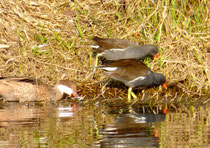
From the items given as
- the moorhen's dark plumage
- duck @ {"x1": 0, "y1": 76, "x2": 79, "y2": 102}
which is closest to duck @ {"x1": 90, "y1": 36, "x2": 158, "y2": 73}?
the moorhen's dark plumage

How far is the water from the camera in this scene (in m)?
6.07

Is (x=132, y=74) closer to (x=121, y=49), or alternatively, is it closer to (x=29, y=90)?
(x=121, y=49)

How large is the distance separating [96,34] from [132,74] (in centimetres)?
197

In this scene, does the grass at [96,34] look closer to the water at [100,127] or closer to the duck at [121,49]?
the duck at [121,49]

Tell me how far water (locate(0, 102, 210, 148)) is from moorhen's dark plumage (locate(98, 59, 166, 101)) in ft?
3.24

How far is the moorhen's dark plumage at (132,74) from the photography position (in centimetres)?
983

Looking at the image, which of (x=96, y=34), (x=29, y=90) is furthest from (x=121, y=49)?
(x=29, y=90)

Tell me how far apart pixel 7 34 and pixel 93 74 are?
6.83 ft

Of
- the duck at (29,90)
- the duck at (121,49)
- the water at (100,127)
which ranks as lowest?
the water at (100,127)

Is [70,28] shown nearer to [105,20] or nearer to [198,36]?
[105,20]

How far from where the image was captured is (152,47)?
10.6m

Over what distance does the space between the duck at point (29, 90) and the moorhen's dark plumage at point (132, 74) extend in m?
0.80

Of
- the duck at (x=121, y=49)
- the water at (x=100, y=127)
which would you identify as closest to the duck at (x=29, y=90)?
the water at (x=100, y=127)

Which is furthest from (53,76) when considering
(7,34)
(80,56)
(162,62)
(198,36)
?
(198,36)
